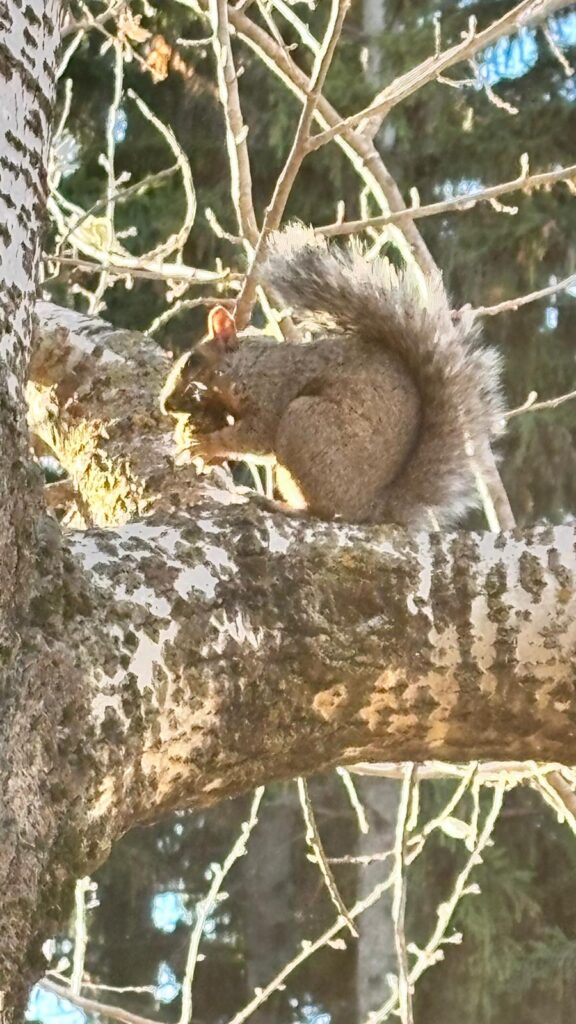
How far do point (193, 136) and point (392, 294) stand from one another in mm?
3711

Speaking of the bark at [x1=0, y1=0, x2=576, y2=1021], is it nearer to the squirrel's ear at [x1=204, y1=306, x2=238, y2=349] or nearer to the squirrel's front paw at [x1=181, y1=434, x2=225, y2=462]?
the squirrel's front paw at [x1=181, y1=434, x2=225, y2=462]

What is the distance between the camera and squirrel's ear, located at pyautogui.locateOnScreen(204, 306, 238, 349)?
1.97m

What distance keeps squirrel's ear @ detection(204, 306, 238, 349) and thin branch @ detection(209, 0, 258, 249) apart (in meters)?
0.13

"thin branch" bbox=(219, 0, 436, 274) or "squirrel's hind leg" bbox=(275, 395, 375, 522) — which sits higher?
"thin branch" bbox=(219, 0, 436, 274)

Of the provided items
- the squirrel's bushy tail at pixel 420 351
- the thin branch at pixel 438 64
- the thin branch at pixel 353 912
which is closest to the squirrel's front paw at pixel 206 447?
the squirrel's bushy tail at pixel 420 351

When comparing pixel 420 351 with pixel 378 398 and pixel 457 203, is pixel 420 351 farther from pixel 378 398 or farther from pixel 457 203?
pixel 457 203

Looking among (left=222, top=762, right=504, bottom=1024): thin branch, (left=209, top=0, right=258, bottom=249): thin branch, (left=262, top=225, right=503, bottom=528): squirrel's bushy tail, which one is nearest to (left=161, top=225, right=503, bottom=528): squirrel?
(left=262, top=225, right=503, bottom=528): squirrel's bushy tail

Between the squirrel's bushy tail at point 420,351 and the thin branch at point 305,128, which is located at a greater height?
the thin branch at point 305,128

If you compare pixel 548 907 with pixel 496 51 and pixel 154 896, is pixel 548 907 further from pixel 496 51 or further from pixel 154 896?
pixel 496 51

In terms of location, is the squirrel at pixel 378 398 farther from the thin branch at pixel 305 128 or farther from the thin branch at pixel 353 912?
the thin branch at pixel 353 912

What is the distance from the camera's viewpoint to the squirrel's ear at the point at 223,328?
197 centimetres

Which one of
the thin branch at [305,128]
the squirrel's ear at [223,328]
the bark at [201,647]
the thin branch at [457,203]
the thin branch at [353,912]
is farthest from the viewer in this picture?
the squirrel's ear at [223,328]

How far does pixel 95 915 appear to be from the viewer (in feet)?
17.9

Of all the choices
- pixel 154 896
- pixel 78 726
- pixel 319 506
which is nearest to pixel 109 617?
pixel 78 726
